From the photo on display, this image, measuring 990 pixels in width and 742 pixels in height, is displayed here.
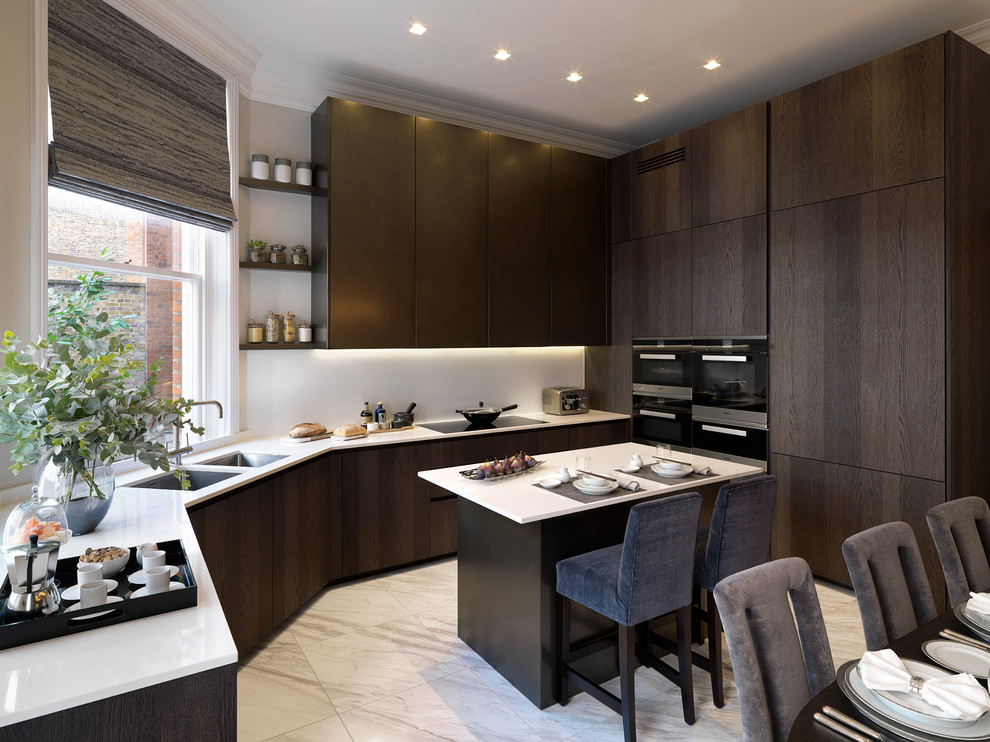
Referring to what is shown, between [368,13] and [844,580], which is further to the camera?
[844,580]

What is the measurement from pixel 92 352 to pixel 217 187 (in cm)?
187

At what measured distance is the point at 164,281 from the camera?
3.11m

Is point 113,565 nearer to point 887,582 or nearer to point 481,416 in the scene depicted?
point 887,582

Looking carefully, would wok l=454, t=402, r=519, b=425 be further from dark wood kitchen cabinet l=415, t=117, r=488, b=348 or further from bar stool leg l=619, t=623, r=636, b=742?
bar stool leg l=619, t=623, r=636, b=742

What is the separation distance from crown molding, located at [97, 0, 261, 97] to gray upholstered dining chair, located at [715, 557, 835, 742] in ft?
10.9

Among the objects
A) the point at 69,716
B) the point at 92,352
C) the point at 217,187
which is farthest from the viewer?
the point at 217,187

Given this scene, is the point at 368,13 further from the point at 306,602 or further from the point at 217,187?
the point at 306,602

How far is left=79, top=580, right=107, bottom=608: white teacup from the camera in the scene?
3.91 feet

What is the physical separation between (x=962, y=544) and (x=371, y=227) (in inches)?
129

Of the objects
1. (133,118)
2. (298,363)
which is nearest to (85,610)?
(133,118)

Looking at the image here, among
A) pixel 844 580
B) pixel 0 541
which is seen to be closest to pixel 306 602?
pixel 0 541

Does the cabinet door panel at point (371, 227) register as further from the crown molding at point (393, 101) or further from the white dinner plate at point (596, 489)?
the white dinner plate at point (596, 489)

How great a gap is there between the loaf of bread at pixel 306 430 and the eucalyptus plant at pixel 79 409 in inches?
69.5

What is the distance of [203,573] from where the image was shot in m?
1.45
